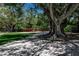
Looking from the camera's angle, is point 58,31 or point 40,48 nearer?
point 40,48

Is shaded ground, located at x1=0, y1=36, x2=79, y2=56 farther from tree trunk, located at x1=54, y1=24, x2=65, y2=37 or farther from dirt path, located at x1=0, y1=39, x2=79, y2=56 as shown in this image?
tree trunk, located at x1=54, y1=24, x2=65, y2=37

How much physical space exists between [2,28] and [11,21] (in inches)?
8.8

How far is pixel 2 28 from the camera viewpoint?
342cm

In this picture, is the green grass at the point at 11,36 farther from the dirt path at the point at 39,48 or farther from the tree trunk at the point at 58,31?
the tree trunk at the point at 58,31

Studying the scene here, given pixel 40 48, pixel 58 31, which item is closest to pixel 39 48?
pixel 40 48

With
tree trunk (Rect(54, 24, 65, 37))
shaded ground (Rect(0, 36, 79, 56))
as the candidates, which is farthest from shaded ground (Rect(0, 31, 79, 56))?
tree trunk (Rect(54, 24, 65, 37))

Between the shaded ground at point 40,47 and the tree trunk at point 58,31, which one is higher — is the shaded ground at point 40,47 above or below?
below

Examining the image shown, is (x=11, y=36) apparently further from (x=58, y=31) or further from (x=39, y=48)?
(x=58, y=31)

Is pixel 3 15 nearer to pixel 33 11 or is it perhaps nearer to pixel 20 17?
pixel 20 17

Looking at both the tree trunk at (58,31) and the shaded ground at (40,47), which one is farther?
the tree trunk at (58,31)

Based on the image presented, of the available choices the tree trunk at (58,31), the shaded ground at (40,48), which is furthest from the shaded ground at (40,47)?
the tree trunk at (58,31)

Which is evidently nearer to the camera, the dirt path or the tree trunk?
the dirt path

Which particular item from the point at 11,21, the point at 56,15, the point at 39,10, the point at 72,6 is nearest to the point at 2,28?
the point at 11,21

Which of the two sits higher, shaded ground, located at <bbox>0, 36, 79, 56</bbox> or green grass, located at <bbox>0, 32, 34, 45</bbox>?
green grass, located at <bbox>0, 32, 34, 45</bbox>
